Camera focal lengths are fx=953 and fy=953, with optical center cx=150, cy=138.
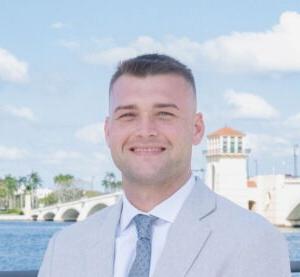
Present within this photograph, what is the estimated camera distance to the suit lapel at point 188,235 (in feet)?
7.61

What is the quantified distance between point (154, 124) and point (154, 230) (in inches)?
10.7

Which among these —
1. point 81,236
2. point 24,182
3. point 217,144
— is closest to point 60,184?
point 24,182

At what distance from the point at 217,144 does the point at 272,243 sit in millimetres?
94838

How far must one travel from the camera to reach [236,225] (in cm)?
236

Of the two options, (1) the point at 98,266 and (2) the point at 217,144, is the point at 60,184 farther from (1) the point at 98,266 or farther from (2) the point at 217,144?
(1) the point at 98,266

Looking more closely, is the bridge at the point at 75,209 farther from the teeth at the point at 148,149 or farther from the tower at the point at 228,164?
the teeth at the point at 148,149

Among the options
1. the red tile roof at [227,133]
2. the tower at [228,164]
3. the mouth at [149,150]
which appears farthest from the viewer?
the red tile roof at [227,133]

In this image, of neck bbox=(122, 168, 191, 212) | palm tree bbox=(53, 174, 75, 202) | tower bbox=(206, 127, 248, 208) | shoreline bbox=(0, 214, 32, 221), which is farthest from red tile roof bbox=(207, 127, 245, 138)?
neck bbox=(122, 168, 191, 212)

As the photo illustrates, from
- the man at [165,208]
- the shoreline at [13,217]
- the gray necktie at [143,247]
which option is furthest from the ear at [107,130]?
the shoreline at [13,217]

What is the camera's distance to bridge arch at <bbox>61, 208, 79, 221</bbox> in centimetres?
9728

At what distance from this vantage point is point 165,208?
2.44 m

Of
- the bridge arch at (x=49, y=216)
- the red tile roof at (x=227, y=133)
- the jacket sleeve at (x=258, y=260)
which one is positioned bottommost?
the jacket sleeve at (x=258, y=260)

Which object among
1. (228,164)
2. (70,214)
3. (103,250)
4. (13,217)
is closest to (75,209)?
(70,214)

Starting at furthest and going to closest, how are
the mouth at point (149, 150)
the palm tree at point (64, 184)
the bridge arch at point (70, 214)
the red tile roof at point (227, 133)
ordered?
the palm tree at point (64, 184) → the red tile roof at point (227, 133) → the bridge arch at point (70, 214) → the mouth at point (149, 150)
